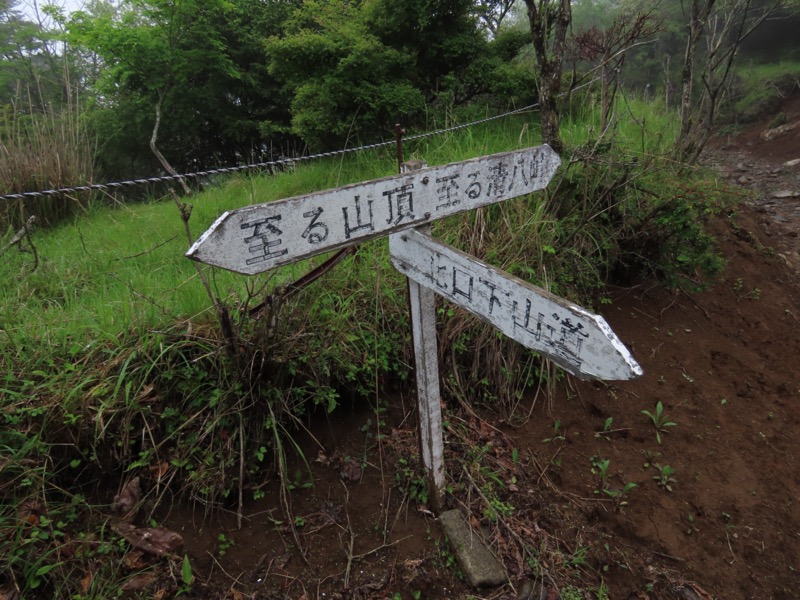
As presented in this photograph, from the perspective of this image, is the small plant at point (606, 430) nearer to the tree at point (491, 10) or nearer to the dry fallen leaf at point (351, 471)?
the dry fallen leaf at point (351, 471)

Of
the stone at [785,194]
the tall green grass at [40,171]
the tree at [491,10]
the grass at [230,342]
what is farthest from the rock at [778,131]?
the tall green grass at [40,171]

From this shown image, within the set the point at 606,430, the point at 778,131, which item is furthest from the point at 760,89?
the point at 606,430

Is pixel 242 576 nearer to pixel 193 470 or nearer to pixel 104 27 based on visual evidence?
pixel 193 470

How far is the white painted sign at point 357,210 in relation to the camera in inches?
42.7

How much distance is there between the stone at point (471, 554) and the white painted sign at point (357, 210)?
126 centimetres

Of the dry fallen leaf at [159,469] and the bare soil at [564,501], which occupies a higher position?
the dry fallen leaf at [159,469]

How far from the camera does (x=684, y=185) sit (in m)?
3.10

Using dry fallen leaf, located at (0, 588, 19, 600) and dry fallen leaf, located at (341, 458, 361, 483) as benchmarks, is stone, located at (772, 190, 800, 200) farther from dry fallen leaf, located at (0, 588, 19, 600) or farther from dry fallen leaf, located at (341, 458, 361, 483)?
dry fallen leaf, located at (0, 588, 19, 600)

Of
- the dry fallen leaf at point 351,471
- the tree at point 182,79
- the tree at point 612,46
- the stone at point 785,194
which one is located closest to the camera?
the dry fallen leaf at point 351,471

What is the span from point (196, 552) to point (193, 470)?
29 cm

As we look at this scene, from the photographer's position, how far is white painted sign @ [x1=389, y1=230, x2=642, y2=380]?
0.99 metres

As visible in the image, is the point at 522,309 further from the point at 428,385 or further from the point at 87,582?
the point at 87,582

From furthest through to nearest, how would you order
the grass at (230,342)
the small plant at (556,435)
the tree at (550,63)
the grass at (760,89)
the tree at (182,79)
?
the grass at (760,89)
the tree at (182,79)
the tree at (550,63)
the small plant at (556,435)
the grass at (230,342)

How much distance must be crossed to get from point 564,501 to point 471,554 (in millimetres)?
558
